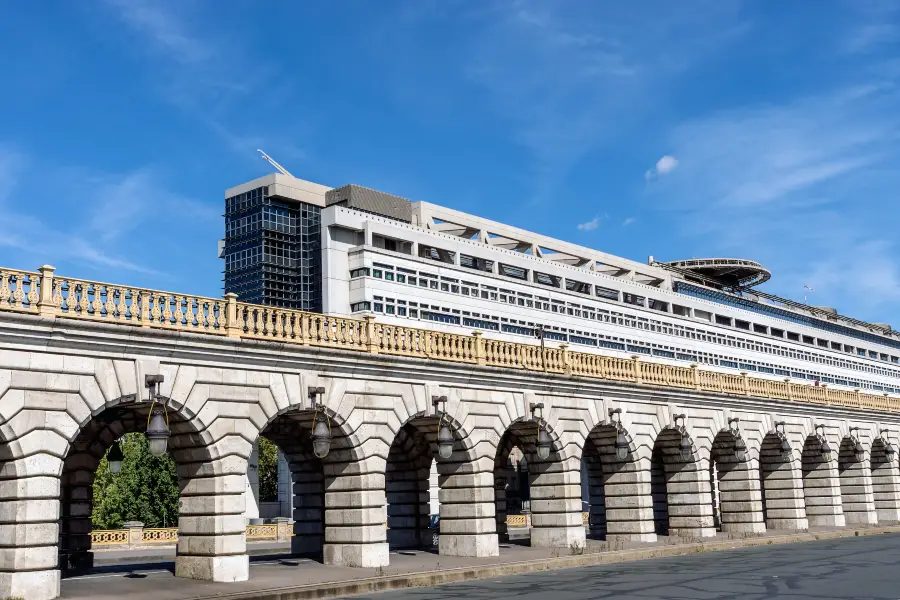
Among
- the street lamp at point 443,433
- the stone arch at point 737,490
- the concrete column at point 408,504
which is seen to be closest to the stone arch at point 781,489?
the stone arch at point 737,490

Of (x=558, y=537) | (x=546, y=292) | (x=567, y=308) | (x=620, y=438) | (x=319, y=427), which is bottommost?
(x=558, y=537)

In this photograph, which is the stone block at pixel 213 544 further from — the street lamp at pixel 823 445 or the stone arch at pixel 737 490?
the street lamp at pixel 823 445

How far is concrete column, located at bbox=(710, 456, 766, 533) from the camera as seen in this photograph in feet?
132

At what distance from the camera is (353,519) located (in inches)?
993

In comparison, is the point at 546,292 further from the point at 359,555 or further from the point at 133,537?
the point at 359,555

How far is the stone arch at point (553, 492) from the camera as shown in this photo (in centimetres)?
3159

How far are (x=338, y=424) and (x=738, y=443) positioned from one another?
860 inches

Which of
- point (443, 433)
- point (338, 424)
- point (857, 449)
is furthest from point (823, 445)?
point (338, 424)

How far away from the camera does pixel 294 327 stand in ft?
79.0

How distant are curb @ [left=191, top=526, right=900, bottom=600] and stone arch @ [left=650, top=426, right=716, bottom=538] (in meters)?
1.90

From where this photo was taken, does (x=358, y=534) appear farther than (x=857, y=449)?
No

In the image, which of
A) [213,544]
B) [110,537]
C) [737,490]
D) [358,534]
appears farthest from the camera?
[110,537]

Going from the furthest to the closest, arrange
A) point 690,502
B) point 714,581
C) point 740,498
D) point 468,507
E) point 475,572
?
point 740,498 → point 690,502 → point 468,507 → point 475,572 → point 714,581

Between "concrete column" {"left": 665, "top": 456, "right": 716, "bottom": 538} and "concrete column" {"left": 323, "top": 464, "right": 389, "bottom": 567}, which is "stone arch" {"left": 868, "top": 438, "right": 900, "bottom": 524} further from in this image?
"concrete column" {"left": 323, "top": 464, "right": 389, "bottom": 567}
